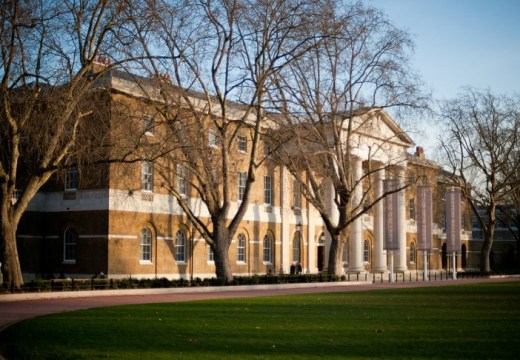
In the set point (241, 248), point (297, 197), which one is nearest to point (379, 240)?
point (297, 197)

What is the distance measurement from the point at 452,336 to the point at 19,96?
69.8 feet

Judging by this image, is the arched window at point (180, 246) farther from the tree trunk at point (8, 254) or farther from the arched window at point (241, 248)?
the tree trunk at point (8, 254)

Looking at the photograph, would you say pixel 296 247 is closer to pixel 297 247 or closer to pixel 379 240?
pixel 297 247

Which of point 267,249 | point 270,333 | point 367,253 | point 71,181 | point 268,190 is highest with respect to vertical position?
point 268,190

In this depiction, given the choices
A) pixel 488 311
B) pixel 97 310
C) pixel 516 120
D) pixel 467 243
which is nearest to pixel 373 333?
pixel 488 311

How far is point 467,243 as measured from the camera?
93625 millimetres

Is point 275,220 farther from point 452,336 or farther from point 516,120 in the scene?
point 452,336

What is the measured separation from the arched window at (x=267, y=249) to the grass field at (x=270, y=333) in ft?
110

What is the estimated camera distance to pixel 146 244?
154 feet

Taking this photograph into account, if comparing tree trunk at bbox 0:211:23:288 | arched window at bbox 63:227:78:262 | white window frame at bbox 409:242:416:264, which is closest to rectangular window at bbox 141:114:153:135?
tree trunk at bbox 0:211:23:288

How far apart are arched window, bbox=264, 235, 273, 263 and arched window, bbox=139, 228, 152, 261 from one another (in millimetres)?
12955

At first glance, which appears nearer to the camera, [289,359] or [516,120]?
[289,359]

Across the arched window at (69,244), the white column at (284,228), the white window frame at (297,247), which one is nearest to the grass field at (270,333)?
the arched window at (69,244)

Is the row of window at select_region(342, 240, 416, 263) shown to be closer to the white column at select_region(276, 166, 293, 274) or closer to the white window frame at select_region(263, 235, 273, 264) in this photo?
the white column at select_region(276, 166, 293, 274)
